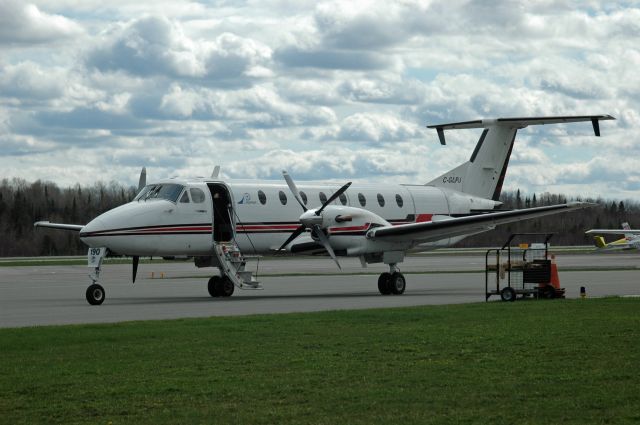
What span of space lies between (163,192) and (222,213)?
6.49 ft

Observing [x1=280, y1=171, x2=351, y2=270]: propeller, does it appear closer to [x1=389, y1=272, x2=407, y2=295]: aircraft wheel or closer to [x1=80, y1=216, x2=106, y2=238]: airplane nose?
[x1=389, y1=272, x2=407, y2=295]: aircraft wheel

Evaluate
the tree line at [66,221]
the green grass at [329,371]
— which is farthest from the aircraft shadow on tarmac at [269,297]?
the tree line at [66,221]

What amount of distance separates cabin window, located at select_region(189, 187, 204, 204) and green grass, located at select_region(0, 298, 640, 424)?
30.5 ft

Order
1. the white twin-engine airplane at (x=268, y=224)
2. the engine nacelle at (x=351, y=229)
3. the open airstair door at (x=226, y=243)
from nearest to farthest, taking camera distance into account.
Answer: the white twin-engine airplane at (x=268, y=224)
the open airstair door at (x=226, y=243)
the engine nacelle at (x=351, y=229)

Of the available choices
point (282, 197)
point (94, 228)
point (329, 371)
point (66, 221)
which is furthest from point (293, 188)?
point (66, 221)

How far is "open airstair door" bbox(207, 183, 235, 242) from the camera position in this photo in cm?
2964

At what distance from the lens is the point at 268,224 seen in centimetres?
3048

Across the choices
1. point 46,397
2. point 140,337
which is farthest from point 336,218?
point 46,397

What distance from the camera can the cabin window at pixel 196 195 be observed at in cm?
2911

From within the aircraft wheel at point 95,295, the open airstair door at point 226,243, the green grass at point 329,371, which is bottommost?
the green grass at point 329,371

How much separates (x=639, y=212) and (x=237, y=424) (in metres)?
165

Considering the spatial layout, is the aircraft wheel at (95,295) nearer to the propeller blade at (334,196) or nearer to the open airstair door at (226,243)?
the open airstair door at (226,243)

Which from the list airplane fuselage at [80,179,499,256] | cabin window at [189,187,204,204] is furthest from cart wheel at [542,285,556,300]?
cabin window at [189,187,204,204]

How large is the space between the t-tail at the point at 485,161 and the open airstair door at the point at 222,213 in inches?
373
